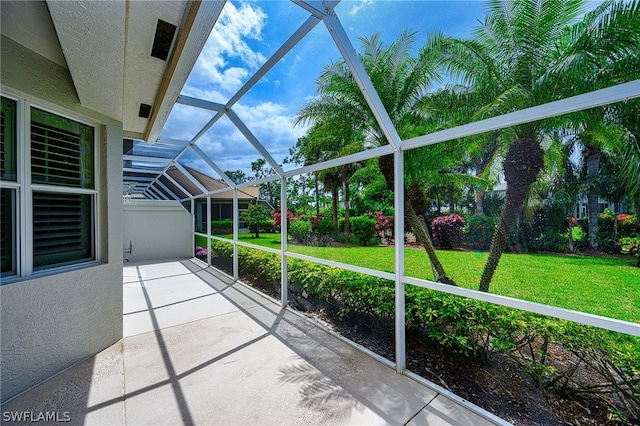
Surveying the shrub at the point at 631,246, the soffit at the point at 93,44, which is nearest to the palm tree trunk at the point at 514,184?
the shrub at the point at 631,246

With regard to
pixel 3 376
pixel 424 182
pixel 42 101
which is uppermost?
pixel 42 101

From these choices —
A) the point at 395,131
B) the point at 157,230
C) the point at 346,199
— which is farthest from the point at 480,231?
the point at 157,230

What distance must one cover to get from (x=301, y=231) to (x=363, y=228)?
162 centimetres

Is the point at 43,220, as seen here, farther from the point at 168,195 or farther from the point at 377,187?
the point at 168,195

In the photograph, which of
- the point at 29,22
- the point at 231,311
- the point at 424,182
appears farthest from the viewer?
the point at 231,311

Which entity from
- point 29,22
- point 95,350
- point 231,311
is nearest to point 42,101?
point 29,22

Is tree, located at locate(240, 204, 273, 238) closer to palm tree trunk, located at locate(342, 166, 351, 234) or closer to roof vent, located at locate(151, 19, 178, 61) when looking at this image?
palm tree trunk, located at locate(342, 166, 351, 234)

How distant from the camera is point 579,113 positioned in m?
2.05

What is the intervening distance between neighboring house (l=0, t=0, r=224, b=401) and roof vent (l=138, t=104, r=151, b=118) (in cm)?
5

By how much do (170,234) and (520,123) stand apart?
42.3 ft

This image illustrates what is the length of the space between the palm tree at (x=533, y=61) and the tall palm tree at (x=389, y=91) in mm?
616

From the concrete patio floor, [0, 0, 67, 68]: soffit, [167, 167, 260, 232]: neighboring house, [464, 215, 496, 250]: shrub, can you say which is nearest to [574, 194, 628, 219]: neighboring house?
[464, 215, 496, 250]: shrub

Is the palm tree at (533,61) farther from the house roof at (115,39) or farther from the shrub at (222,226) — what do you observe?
the shrub at (222,226)

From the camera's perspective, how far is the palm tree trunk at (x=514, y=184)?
7.60 ft
